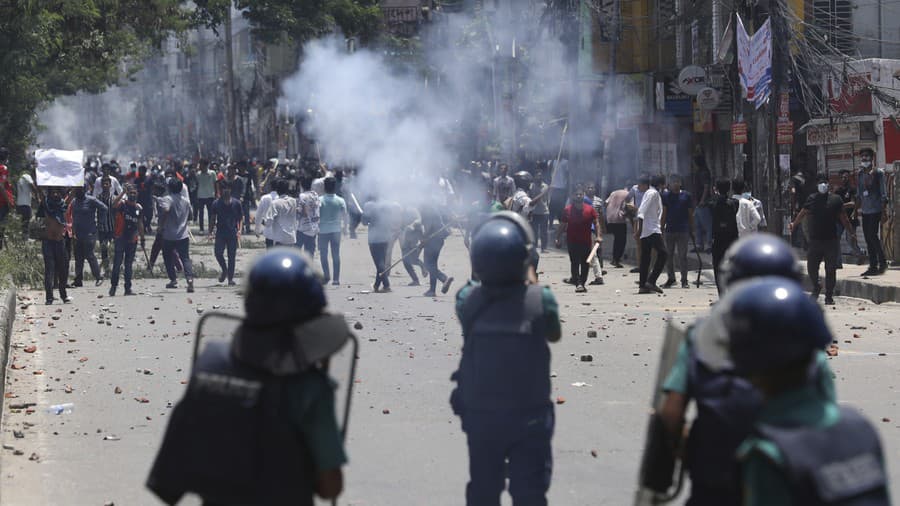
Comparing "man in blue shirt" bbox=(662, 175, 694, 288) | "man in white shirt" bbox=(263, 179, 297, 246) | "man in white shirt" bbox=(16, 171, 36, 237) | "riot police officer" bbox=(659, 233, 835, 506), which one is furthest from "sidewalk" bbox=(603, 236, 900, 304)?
"riot police officer" bbox=(659, 233, 835, 506)

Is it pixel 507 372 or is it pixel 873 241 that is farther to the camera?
pixel 873 241

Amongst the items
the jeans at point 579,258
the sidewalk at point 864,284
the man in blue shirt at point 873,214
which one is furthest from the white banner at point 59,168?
the man in blue shirt at point 873,214

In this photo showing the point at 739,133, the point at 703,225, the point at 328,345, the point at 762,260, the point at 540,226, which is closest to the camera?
the point at 762,260

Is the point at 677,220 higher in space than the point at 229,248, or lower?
higher

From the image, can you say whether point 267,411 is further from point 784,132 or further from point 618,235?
point 618,235

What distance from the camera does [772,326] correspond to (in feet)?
9.65

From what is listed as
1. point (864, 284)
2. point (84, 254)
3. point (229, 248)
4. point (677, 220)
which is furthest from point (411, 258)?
point (864, 284)

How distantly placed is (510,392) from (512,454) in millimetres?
255

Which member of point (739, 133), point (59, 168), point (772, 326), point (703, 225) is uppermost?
point (739, 133)

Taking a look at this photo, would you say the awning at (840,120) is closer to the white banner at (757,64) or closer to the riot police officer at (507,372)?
the white banner at (757,64)

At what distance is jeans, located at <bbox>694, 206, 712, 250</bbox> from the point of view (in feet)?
72.5

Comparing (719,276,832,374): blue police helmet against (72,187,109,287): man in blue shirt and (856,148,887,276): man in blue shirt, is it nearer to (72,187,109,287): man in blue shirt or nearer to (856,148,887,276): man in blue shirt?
(856,148,887,276): man in blue shirt

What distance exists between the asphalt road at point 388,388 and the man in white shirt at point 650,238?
1.12 feet

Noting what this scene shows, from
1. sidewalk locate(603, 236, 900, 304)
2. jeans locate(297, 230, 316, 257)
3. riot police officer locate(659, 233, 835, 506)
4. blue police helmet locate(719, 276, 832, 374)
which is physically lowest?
sidewalk locate(603, 236, 900, 304)
